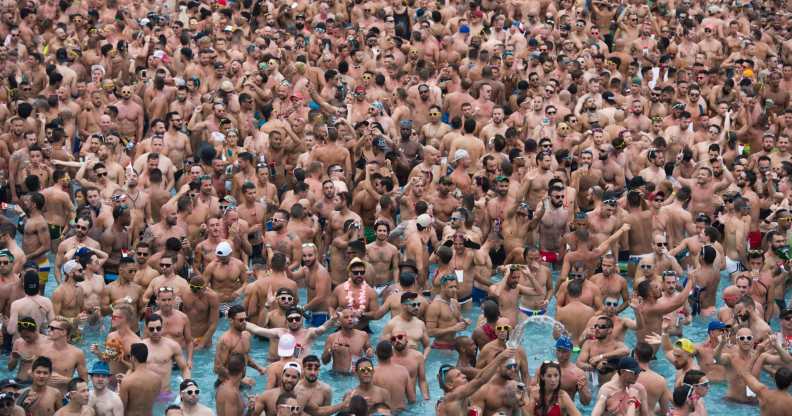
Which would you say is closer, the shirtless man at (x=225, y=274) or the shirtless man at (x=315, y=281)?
the shirtless man at (x=315, y=281)

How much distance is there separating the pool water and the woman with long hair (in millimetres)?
1972

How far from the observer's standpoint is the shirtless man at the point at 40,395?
17.0m

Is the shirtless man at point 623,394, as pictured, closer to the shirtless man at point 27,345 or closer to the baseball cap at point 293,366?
the baseball cap at point 293,366

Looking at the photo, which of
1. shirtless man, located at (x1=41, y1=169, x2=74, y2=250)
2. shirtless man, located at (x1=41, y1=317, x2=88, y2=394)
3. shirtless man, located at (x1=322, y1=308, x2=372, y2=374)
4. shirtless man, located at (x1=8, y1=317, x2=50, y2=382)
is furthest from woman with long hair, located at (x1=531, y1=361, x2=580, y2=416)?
shirtless man, located at (x1=41, y1=169, x2=74, y2=250)

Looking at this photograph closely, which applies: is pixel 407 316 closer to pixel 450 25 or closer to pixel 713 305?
pixel 713 305

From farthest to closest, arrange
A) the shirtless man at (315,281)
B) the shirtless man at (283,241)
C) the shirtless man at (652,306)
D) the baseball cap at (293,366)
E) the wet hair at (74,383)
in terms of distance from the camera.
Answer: the shirtless man at (283,241) < the shirtless man at (315,281) < the shirtless man at (652,306) < the baseball cap at (293,366) < the wet hair at (74,383)

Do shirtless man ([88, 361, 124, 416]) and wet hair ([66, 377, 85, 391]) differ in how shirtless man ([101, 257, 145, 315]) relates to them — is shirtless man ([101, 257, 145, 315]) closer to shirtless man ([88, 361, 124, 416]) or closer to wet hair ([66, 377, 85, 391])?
shirtless man ([88, 361, 124, 416])

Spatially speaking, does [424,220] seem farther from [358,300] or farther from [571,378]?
[571,378]

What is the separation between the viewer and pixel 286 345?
18.6m

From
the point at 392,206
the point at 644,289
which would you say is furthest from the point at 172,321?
the point at 644,289

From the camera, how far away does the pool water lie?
762 inches

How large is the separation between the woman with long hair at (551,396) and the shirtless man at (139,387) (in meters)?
4.13

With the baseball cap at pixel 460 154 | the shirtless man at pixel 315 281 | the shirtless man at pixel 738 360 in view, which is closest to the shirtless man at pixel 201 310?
the shirtless man at pixel 315 281

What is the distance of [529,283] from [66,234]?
6.63m
